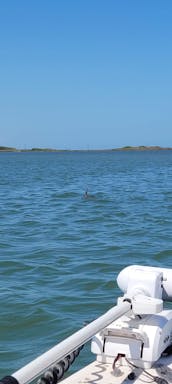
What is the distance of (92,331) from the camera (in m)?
3.94

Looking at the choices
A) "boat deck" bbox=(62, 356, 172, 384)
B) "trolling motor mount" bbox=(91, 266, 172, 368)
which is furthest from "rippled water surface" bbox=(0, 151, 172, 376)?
"trolling motor mount" bbox=(91, 266, 172, 368)

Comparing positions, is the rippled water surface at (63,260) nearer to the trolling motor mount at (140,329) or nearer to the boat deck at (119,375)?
the boat deck at (119,375)

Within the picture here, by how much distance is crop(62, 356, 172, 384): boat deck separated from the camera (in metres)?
4.39

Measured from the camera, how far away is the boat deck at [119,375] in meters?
4.39

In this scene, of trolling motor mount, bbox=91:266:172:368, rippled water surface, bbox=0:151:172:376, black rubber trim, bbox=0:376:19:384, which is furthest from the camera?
rippled water surface, bbox=0:151:172:376

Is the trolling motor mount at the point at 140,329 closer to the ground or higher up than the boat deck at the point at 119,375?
higher up

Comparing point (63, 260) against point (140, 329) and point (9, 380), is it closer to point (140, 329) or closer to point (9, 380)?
point (140, 329)

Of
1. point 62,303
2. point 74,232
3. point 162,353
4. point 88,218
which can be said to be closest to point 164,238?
point 74,232

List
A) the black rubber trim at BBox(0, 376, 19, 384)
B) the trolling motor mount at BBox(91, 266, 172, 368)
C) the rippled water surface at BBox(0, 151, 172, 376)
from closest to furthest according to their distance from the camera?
the black rubber trim at BBox(0, 376, 19, 384) < the trolling motor mount at BBox(91, 266, 172, 368) < the rippled water surface at BBox(0, 151, 172, 376)

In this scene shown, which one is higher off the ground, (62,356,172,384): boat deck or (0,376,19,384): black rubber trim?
(0,376,19,384): black rubber trim

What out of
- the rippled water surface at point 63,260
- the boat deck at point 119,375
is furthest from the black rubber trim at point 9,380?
the rippled water surface at point 63,260

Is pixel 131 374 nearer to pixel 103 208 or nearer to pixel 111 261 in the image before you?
pixel 111 261

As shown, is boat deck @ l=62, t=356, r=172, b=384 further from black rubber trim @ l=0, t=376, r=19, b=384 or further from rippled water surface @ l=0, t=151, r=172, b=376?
rippled water surface @ l=0, t=151, r=172, b=376

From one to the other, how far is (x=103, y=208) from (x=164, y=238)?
8.01 m
